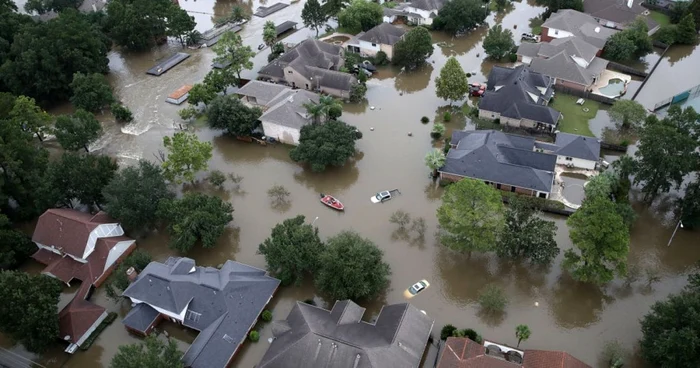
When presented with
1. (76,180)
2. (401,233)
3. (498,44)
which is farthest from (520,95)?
(76,180)

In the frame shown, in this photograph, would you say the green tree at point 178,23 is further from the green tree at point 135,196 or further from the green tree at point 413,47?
the green tree at point 135,196

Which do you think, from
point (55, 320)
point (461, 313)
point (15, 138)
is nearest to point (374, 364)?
point (461, 313)

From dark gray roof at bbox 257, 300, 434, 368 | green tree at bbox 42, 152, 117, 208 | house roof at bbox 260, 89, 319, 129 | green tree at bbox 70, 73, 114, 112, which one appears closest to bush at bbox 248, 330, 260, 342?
dark gray roof at bbox 257, 300, 434, 368

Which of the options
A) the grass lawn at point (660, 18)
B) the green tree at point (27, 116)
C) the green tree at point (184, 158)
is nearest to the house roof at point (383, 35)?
the green tree at point (184, 158)

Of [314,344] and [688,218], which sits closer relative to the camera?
[314,344]

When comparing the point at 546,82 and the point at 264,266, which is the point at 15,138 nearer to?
the point at 264,266

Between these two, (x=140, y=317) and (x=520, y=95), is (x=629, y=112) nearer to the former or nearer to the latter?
(x=520, y=95)

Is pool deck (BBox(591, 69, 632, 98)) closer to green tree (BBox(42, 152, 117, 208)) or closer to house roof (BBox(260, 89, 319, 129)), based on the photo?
house roof (BBox(260, 89, 319, 129))
